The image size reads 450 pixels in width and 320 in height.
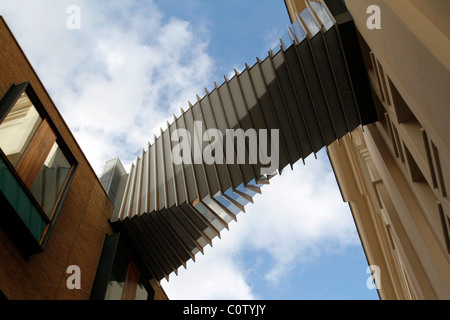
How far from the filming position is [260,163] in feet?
34.0

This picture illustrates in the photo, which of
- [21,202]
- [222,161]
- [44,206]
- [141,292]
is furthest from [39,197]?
[141,292]

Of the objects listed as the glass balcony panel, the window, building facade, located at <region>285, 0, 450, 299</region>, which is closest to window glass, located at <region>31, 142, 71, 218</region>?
the window

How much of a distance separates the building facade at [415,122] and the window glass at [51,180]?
7060 millimetres

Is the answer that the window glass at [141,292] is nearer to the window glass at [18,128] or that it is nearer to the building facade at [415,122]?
the window glass at [18,128]

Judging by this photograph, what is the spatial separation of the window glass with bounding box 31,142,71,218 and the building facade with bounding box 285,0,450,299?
706cm

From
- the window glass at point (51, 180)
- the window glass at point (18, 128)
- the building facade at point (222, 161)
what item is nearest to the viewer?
the building facade at point (222, 161)

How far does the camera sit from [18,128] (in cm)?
762

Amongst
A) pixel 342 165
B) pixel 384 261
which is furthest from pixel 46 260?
pixel 384 261

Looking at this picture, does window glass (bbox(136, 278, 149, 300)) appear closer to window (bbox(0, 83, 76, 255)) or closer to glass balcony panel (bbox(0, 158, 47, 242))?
window (bbox(0, 83, 76, 255))

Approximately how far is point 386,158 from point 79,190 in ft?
25.9

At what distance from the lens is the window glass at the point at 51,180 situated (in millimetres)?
7906

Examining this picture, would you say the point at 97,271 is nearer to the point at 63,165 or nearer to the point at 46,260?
the point at 46,260

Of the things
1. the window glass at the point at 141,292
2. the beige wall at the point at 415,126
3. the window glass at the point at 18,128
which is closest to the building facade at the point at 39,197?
the window glass at the point at 18,128

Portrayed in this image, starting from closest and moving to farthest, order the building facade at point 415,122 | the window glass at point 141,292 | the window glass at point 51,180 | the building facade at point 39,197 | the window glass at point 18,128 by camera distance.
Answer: the building facade at point 415,122 → the building facade at point 39,197 → the window glass at point 18,128 → the window glass at point 51,180 → the window glass at point 141,292
